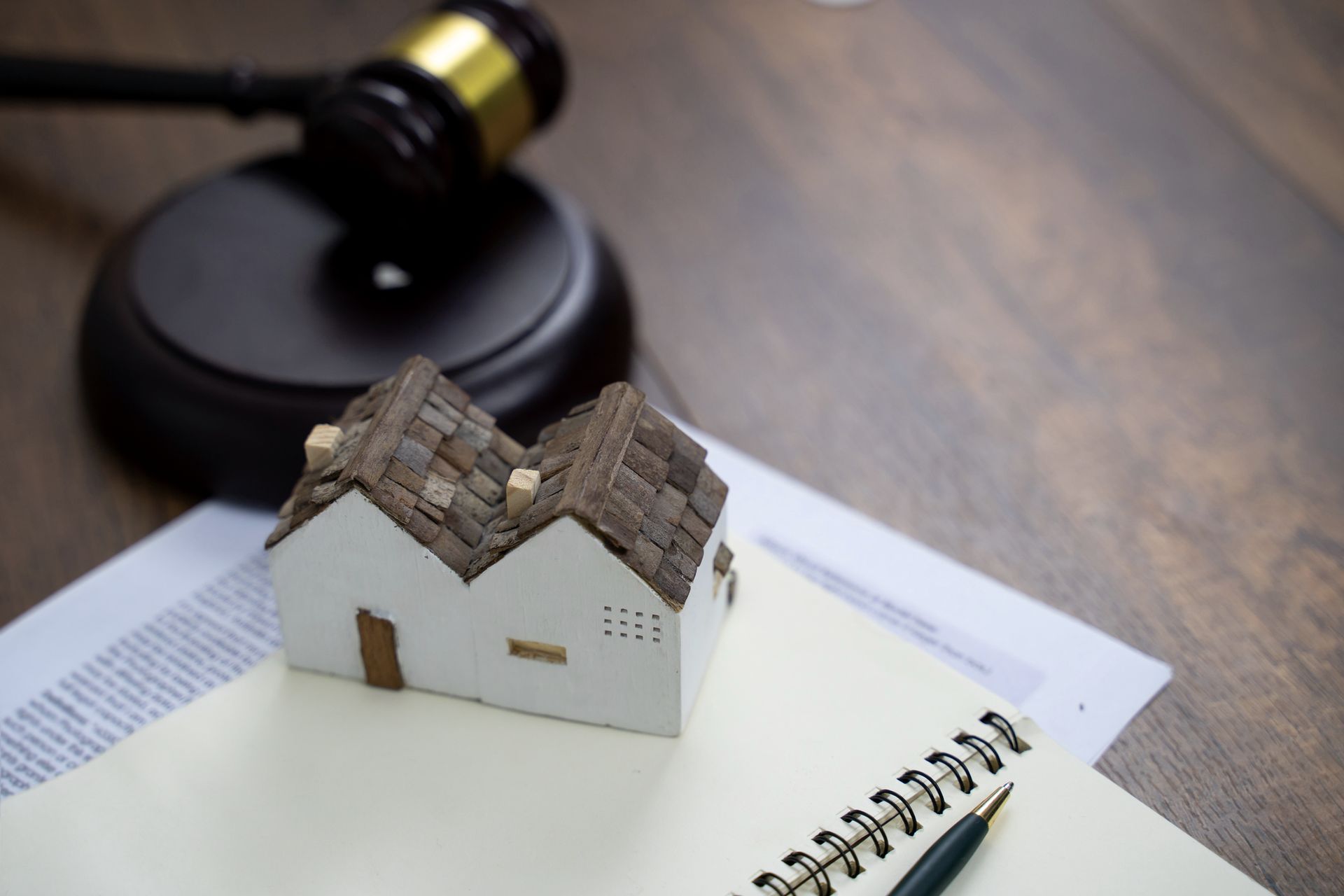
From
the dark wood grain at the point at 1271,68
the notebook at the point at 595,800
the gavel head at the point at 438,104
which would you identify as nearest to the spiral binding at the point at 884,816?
the notebook at the point at 595,800

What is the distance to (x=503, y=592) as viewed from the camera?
1.90 ft

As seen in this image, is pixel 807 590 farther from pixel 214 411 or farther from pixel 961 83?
pixel 961 83

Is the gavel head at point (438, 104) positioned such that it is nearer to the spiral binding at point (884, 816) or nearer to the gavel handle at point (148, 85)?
the gavel handle at point (148, 85)

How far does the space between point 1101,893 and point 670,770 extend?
201mm

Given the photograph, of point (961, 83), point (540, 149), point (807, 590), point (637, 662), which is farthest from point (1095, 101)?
point (637, 662)

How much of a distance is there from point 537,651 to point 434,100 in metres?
0.40

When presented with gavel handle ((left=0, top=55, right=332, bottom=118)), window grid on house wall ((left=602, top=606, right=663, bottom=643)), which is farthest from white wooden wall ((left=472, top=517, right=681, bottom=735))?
gavel handle ((left=0, top=55, right=332, bottom=118))

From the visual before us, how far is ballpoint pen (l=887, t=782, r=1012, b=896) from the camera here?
547mm

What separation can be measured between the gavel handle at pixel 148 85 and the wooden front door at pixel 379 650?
0.46m

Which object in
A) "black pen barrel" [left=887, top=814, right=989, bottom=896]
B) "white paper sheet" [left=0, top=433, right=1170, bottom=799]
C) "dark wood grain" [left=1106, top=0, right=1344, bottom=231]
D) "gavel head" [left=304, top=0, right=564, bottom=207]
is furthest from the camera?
"dark wood grain" [left=1106, top=0, right=1344, bottom=231]

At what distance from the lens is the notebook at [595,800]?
564mm

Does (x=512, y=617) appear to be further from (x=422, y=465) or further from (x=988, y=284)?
(x=988, y=284)

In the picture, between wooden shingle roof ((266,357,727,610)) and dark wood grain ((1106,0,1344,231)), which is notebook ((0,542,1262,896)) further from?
dark wood grain ((1106,0,1344,231))

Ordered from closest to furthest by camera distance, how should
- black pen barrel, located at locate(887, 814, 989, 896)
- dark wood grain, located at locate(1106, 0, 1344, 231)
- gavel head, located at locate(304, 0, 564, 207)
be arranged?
black pen barrel, located at locate(887, 814, 989, 896) < gavel head, located at locate(304, 0, 564, 207) < dark wood grain, located at locate(1106, 0, 1344, 231)
